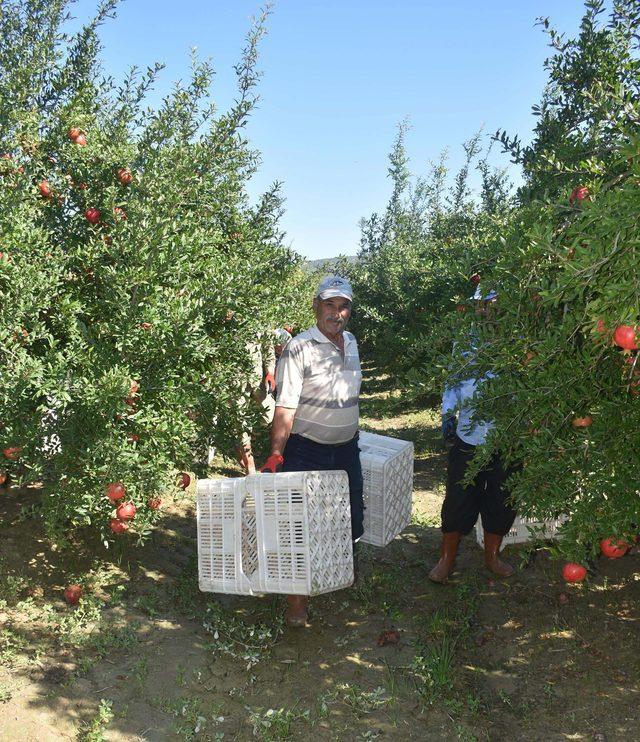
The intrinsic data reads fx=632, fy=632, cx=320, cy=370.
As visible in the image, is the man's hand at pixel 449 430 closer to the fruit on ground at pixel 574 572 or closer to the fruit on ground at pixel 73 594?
the fruit on ground at pixel 574 572

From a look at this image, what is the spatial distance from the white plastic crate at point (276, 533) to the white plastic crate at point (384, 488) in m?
0.86

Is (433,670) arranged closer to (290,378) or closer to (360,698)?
(360,698)

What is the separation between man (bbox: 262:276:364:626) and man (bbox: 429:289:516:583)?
730mm

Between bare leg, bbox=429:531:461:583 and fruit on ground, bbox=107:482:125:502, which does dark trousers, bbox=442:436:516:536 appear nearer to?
bare leg, bbox=429:531:461:583

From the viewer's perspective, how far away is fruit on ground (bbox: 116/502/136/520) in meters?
3.60

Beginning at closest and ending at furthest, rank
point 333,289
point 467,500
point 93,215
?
1. point 333,289
2. point 93,215
3. point 467,500

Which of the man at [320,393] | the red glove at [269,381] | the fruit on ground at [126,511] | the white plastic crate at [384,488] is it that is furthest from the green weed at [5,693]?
the red glove at [269,381]

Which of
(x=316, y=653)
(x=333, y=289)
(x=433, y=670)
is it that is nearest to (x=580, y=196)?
(x=333, y=289)

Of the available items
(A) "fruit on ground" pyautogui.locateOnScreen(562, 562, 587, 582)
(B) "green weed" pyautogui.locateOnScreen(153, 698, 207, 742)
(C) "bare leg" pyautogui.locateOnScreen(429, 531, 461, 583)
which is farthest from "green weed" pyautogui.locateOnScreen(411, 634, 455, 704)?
(A) "fruit on ground" pyautogui.locateOnScreen(562, 562, 587, 582)

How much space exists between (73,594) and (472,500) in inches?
105

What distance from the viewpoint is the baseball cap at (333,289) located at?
3660 millimetres

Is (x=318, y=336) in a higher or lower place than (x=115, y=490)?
higher

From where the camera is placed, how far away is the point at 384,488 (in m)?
4.35

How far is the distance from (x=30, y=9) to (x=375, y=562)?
5.12 meters
